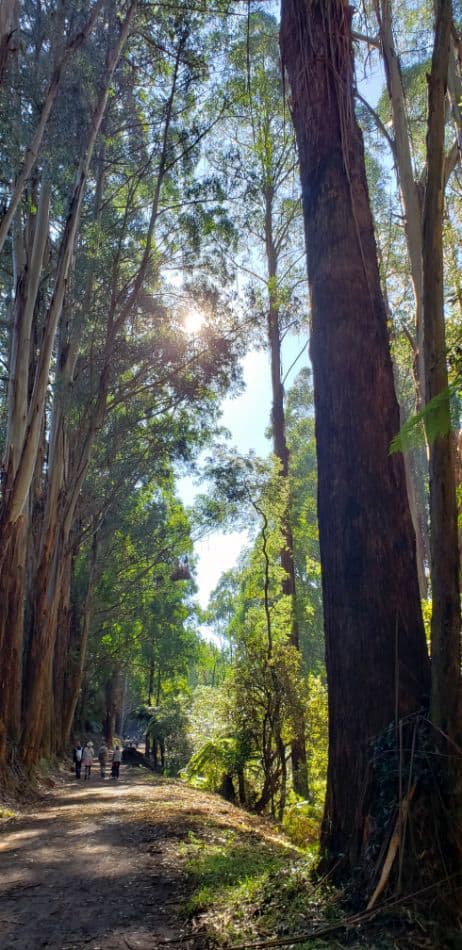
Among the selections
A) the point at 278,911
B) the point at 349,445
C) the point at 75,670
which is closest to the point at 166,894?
the point at 278,911

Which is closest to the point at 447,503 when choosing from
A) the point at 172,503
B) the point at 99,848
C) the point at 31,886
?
the point at 31,886

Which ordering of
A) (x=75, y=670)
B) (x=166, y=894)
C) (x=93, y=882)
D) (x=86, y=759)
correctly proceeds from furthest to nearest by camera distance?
(x=75, y=670), (x=86, y=759), (x=93, y=882), (x=166, y=894)

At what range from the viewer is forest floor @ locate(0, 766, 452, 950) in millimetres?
3344

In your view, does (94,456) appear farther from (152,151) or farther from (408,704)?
(408,704)

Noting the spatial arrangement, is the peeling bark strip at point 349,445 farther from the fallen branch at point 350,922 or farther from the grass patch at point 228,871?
the grass patch at point 228,871

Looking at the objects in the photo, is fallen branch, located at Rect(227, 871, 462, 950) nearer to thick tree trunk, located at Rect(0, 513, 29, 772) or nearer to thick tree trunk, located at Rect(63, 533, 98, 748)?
thick tree trunk, located at Rect(0, 513, 29, 772)

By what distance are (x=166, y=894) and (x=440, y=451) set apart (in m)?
3.37

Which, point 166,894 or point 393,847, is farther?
point 166,894

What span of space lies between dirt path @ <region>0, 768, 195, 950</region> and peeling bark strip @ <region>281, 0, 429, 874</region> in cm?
121

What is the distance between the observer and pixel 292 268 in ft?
62.3

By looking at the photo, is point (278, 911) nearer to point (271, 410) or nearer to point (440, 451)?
point (440, 451)

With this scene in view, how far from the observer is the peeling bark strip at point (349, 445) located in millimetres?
3873

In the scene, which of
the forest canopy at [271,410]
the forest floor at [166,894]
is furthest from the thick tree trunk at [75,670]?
the forest floor at [166,894]

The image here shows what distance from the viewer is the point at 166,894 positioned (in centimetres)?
436
